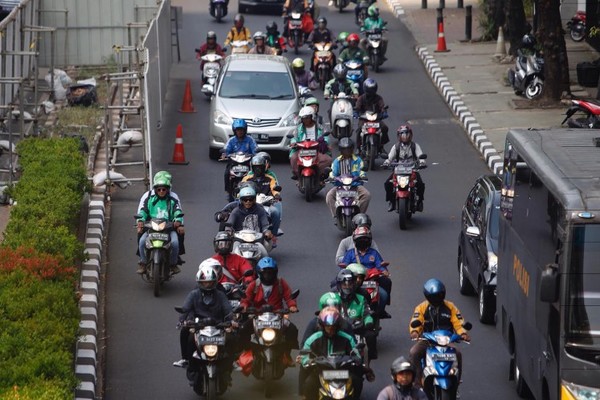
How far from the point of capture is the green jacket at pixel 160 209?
18.1 meters

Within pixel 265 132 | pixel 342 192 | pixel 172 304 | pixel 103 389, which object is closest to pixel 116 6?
pixel 265 132

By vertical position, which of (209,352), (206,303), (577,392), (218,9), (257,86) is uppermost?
(218,9)

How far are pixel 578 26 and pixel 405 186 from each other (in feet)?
54.5

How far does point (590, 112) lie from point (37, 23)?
13100 mm

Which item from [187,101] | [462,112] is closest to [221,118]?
[187,101]

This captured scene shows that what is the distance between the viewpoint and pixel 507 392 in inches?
563

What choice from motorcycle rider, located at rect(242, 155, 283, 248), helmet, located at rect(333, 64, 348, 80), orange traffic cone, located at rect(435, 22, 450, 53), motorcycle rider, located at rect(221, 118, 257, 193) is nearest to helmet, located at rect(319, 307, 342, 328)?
motorcycle rider, located at rect(242, 155, 283, 248)

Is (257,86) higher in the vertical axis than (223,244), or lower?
Result: higher

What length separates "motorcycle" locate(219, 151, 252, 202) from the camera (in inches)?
858

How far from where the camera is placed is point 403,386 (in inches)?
465

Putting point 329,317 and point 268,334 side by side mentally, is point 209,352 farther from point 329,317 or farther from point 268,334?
point 329,317

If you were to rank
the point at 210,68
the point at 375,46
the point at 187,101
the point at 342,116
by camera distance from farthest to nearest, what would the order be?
the point at 375,46 → the point at 210,68 → the point at 187,101 → the point at 342,116

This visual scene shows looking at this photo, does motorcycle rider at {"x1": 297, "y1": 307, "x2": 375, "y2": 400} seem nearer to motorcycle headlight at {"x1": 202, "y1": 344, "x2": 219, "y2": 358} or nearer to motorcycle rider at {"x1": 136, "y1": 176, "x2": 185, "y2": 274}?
motorcycle headlight at {"x1": 202, "y1": 344, "x2": 219, "y2": 358}

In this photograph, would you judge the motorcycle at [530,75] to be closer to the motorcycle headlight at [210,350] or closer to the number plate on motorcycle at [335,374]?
the motorcycle headlight at [210,350]
